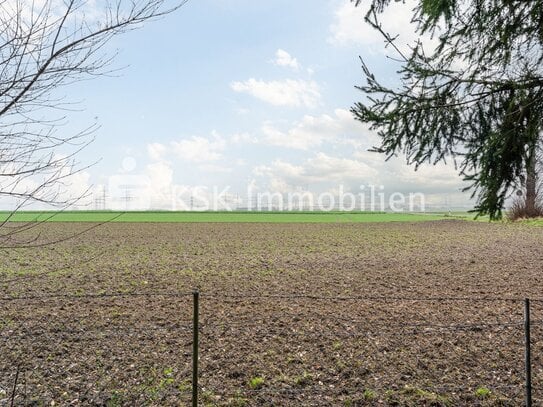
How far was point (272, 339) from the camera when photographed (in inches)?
241

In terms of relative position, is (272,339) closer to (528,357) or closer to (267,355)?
(267,355)

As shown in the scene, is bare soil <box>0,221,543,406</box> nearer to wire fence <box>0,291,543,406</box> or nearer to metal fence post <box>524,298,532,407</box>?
wire fence <box>0,291,543,406</box>

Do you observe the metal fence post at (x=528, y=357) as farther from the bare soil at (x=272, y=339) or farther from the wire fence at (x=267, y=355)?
the bare soil at (x=272, y=339)

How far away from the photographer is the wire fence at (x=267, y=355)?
4660 millimetres

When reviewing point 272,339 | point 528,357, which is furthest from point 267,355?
point 528,357

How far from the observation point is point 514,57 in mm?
6340

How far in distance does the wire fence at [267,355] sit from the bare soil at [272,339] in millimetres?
22

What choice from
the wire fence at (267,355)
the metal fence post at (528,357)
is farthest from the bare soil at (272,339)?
the metal fence post at (528,357)

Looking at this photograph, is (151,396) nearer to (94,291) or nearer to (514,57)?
(94,291)

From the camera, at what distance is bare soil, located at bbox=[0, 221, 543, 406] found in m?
4.75

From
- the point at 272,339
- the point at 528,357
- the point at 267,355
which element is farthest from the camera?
the point at 272,339

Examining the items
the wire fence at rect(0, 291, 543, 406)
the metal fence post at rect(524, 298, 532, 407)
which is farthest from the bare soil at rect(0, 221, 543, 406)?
the metal fence post at rect(524, 298, 532, 407)

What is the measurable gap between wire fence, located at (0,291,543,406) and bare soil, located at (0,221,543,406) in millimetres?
22

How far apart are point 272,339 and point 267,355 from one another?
1.86ft
